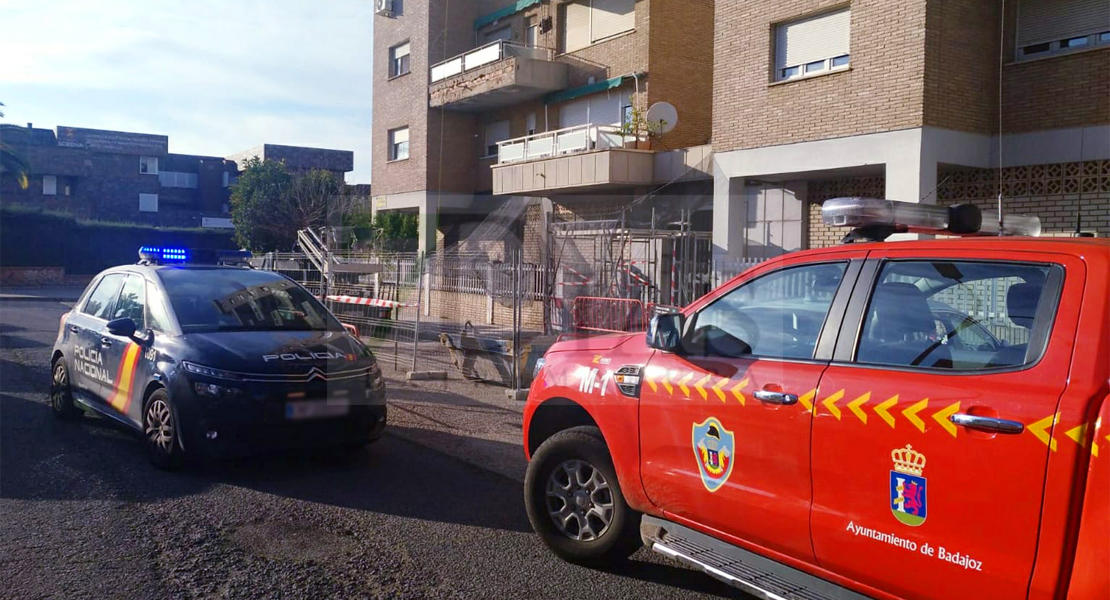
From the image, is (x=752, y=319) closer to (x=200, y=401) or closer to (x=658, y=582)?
(x=658, y=582)

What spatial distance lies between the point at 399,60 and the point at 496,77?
7030 millimetres

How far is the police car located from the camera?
260 inches

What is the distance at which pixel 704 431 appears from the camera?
430 centimetres

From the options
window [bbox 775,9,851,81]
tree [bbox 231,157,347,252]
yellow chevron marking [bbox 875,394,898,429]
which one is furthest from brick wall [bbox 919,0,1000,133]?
tree [bbox 231,157,347,252]

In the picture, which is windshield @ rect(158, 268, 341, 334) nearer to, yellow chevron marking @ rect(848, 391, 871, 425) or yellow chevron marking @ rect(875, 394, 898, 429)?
yellow chevron marking @ rect(848, 391, 871, 425)

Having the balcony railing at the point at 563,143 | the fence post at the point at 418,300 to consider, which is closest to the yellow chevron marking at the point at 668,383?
the fence post at the point at 418,300

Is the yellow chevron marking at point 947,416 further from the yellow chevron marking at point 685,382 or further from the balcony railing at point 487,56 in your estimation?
the balcony railing at point 487,56

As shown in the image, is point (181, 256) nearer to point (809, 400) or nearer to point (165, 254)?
point (165, 254)

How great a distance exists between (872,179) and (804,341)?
40.0 ft

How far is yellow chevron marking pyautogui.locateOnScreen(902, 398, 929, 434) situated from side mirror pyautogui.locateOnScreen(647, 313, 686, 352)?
133cm

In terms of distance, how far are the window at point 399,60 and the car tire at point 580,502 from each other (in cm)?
2549

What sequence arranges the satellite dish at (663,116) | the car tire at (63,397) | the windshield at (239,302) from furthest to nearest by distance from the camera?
Result: the satellite dish at (663,116)
the car tire at (63,397)
the windshield at (239,302)

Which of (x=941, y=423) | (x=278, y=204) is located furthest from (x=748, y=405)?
(x=278, y=204)

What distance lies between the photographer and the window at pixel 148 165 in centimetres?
5681
